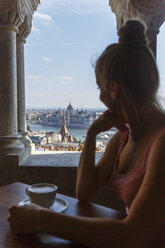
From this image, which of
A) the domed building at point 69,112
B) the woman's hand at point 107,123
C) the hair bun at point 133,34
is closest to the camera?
the hair bun at point 133,34

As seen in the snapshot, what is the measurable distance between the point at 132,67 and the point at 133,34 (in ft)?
0.59

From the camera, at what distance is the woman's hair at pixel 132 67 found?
911 millimetres

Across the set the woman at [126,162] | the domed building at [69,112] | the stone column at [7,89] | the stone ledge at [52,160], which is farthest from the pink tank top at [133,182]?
the domed building at [69,112]

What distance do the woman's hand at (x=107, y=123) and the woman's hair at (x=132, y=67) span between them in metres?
0.30

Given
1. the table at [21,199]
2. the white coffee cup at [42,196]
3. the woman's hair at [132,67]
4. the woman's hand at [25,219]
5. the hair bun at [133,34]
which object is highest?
the hair bun at [133,34]

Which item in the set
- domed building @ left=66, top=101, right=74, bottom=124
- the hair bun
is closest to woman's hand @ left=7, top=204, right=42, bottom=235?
the hair bun

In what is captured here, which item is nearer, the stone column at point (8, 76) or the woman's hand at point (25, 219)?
the woman's hand at point (25, 219)

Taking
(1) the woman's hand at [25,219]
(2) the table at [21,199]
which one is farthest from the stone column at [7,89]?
(1) the woman's hand at [25,219]

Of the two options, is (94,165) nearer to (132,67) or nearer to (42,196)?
(42,196)

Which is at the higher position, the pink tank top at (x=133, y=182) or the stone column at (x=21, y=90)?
the stone column at (x=21, y=90)

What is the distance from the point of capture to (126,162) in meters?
1.07

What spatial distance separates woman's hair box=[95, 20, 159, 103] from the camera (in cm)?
91

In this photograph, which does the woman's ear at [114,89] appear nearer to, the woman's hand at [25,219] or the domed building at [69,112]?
the woman's hand at [25,219]

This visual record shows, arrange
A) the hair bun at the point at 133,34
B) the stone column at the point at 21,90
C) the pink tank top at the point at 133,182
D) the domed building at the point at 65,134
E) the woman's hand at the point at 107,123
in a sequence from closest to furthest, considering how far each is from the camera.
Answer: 1. the pink tank top at the point at 133,182
2. the hair bun at the point at 133,34
3. the woman's hand at the point at 107,123
4. the stone column at the point at 21,90
5. the domed building at the point at 65,134
